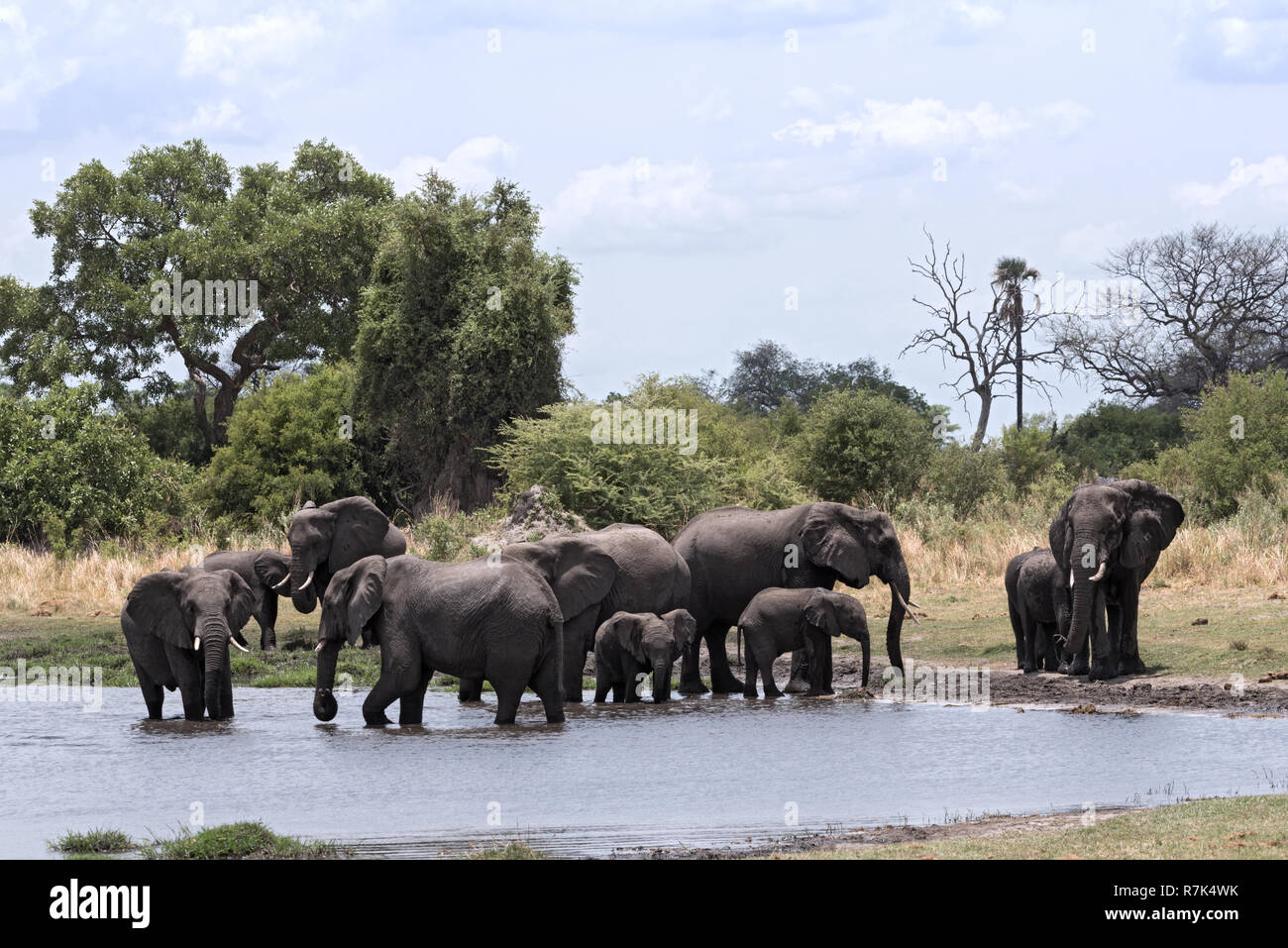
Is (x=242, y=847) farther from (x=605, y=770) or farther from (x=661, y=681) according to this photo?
(x=661, y=681)

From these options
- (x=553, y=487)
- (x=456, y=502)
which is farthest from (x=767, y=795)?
(x=456, y=502)

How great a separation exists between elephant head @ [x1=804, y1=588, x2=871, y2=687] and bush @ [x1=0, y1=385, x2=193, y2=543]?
64.0 feet

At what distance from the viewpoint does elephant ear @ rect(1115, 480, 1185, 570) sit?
1873 centimetres

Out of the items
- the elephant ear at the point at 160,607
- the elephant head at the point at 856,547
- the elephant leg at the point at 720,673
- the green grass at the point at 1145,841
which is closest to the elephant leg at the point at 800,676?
the elephant leg at the point at 720,673

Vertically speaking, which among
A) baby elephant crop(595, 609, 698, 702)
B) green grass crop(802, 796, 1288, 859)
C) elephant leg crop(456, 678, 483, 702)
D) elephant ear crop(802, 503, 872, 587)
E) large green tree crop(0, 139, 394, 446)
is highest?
large green tree crop(0, 139, 394, 446)

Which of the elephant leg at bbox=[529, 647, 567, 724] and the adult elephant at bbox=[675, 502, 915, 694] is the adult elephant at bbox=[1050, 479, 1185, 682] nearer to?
the adult elephant at bbox=[675, 502, 915, 694]

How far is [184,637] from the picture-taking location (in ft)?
53.4

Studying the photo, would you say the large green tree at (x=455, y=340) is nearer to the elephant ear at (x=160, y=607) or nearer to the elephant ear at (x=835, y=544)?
the elephant ear at (x=835, y=544)

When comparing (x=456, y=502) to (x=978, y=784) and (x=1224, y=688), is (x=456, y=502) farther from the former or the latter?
(x=978, y=784)

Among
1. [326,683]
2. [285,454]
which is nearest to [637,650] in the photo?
[326,683]

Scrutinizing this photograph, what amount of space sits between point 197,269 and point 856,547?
3986 centimetres

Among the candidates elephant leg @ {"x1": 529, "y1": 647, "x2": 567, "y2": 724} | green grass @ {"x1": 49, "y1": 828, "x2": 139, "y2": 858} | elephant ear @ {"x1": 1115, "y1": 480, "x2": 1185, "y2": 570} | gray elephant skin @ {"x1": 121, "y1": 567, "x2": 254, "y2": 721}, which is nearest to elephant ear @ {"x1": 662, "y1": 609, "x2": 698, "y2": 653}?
elephant leg @ {"x1": 529, "y1": 647, "x2": 567, "y2": 724}

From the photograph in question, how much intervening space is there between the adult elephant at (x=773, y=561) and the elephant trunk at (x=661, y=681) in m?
1.37

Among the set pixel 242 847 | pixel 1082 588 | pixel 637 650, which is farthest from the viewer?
pixel 1082 588
